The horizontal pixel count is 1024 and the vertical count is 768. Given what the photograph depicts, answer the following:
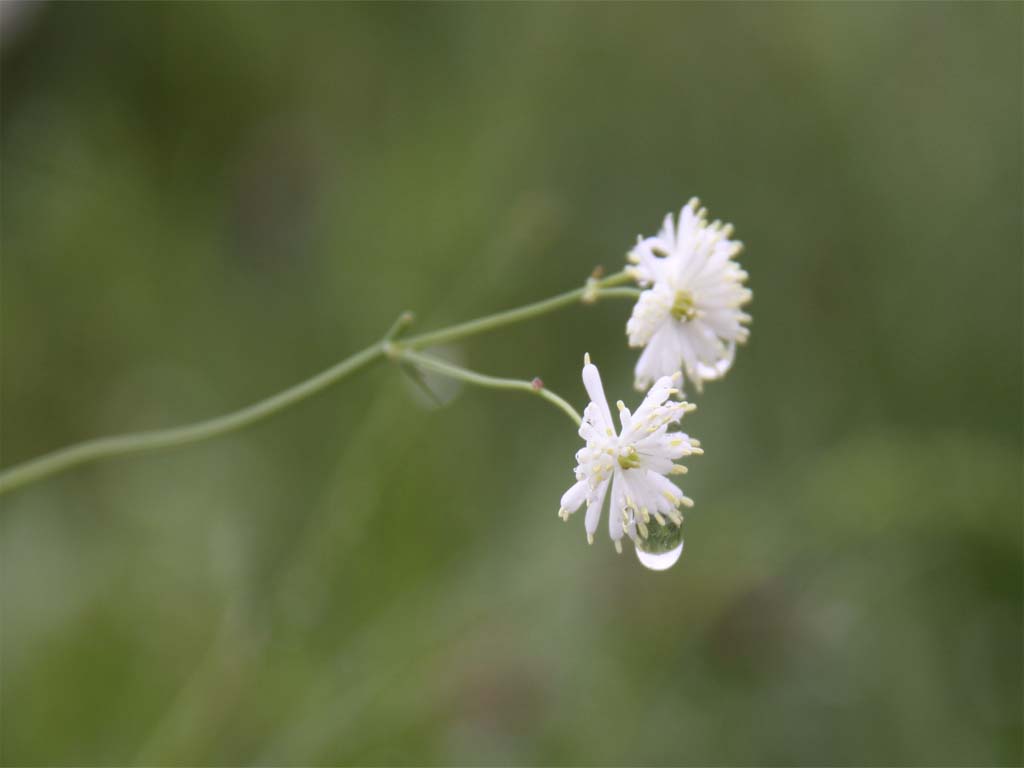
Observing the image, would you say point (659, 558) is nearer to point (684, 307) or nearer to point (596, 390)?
point (596, 390)

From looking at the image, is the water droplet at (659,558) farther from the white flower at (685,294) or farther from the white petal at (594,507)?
the white flower at (685,294)

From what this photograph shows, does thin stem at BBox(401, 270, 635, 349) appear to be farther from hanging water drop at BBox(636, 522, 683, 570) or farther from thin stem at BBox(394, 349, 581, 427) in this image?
hanging water drop at BBox(636, 522, 683, 570)

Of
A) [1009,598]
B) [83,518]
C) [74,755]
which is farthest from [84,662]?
[1009,598]

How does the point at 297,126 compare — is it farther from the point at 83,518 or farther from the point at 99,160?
the point at 83,518

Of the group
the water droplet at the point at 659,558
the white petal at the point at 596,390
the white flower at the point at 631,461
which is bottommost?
the water droplet at the point at 659,558

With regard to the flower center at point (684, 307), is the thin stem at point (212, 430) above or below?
below

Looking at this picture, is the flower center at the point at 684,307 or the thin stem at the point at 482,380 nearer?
the thin stem at the point at 482,380

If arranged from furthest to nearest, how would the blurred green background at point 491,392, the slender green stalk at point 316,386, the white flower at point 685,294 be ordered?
the blurred green background at point 491,392
the white flower at point 685,294
the slender green stalk at point 316,386

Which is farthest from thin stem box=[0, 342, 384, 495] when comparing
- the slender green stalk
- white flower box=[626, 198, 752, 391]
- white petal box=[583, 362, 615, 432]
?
white flower box=[626, 198, 752, 391]

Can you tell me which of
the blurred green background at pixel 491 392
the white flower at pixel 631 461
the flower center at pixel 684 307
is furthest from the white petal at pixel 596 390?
the blurred green background at pixel 491 392
